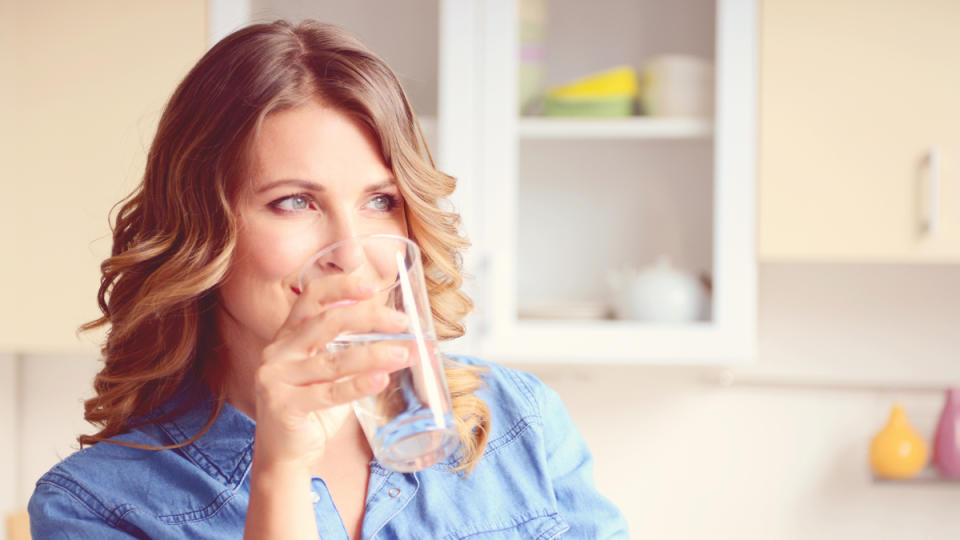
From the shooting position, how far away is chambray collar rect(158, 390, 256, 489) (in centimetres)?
100

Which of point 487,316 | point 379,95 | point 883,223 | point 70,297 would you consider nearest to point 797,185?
point 883,223

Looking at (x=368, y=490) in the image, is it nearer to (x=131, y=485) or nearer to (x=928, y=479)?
(x=131, y=485)


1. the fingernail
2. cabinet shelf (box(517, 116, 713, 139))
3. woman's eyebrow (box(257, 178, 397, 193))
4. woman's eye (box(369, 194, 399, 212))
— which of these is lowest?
the fingernail

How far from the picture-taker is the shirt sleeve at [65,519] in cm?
93

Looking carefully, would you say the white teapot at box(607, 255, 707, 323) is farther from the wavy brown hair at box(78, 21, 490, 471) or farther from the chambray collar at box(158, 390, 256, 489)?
the chambray collar at box(158, 390, 256, 489)

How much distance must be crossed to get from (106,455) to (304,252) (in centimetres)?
33

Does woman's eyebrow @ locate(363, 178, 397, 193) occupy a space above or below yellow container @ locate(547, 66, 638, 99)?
below

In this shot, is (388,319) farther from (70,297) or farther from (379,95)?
(70,297)

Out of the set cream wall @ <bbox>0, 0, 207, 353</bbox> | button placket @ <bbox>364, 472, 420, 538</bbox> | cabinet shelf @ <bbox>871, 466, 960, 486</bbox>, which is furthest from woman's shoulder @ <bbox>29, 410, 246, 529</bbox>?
cabinet shelf @ <bbox>871, 466, 960, 486</bbox>

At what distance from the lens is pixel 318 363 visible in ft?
2.26

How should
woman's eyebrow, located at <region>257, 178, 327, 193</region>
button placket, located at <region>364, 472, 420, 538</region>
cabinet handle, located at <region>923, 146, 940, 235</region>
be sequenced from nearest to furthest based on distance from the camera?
woman's eyebrow, located at <region>257, 178, 327, 193</region>
button placket, located at <region>364, 472, 420, 538</region>
cabinet handle, located at <region>923, 146, 940, 235</region>

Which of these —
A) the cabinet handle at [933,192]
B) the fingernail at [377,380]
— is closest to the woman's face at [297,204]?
the fingernail at [377,380]

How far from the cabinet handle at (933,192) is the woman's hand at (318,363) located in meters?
1.23

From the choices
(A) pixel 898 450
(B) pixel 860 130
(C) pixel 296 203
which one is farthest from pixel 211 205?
(A) pixel 898 450
